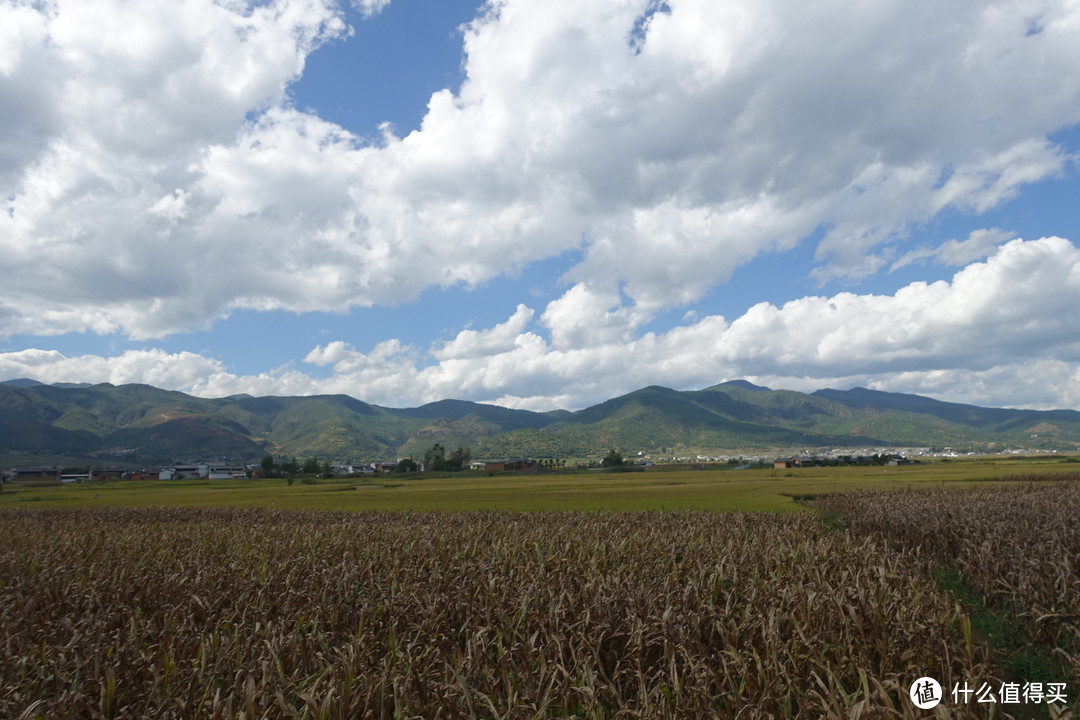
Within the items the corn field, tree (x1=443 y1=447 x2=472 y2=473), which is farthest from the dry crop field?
tree (x1=443 y1=447 x2=472 y2=473)

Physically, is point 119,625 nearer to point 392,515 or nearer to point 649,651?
point 649,651

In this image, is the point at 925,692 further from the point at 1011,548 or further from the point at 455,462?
the point at 455,462

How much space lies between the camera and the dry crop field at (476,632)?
7.13 metres

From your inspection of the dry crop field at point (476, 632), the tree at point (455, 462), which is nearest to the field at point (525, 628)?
the dry crop field at point (476, 632)

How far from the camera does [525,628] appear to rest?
9867mm

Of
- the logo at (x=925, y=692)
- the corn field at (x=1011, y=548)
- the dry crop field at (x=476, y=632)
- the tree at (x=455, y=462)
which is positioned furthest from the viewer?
the tree at (x=455, y=462)

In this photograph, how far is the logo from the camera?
6.79 m

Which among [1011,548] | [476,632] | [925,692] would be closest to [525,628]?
[476,632]

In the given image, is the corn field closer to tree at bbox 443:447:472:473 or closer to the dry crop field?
the dry crop field

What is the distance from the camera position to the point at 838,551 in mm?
16125

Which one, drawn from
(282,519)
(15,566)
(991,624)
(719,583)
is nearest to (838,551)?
(991,624)

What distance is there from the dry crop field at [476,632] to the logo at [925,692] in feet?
0.75

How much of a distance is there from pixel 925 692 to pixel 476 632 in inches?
231

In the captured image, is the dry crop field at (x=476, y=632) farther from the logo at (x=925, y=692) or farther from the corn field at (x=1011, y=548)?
the corn field at (x=1011, y=548)
